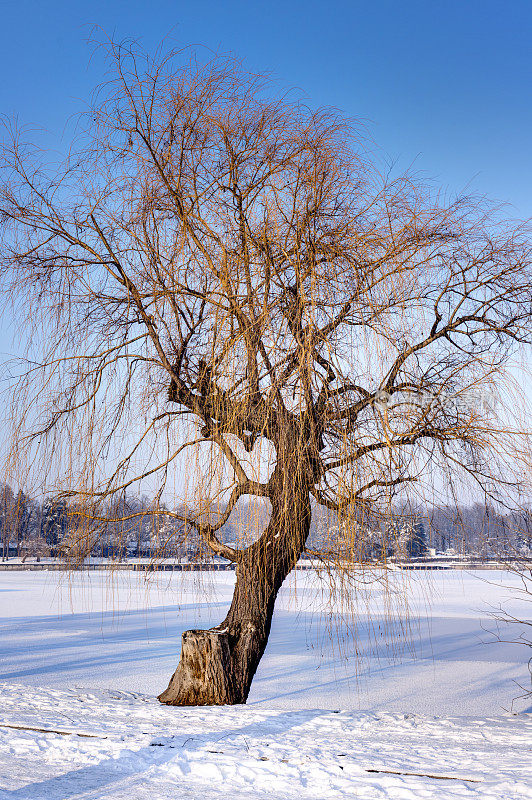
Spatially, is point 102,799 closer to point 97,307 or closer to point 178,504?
point 178,504

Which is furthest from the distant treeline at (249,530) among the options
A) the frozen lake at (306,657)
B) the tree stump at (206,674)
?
the tree stump at (206,674)

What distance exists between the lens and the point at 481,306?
422 cm

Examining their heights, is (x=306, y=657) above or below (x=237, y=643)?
below

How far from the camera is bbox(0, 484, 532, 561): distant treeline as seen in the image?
3.47 meters

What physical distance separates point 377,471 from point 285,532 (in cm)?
67

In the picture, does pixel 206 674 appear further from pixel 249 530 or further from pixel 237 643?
pixel 249 530

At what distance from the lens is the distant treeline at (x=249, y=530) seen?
347cm

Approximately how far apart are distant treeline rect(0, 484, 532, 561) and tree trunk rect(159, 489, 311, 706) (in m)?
0.28

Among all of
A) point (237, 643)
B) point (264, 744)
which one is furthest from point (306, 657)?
point (264, 744)

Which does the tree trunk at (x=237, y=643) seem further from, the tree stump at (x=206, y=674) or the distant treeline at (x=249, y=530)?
the distant treeline at (x=249, y=530)

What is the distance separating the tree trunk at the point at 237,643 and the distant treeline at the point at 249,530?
0.28 meters

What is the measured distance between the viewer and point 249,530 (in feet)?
11.3

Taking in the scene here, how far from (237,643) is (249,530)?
1.31 metres

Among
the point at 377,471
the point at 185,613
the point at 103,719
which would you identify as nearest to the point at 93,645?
the point at 185,613
